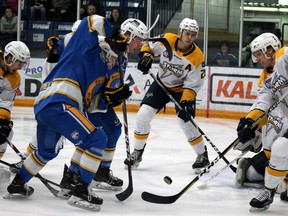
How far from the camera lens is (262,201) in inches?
156

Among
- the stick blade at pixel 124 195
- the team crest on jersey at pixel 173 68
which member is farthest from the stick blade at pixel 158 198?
the team crest on jersey at pixel 173 68

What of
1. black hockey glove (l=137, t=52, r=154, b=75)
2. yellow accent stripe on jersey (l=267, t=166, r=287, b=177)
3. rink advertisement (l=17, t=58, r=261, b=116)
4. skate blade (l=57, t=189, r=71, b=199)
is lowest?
rink advertisement (l=17, t=58, r=261, b=116)

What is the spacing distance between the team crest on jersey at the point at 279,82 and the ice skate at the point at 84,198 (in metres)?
1.08

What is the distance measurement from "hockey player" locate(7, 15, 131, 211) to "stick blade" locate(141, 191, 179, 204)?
0.35 meters

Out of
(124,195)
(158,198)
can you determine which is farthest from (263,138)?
(124,195)

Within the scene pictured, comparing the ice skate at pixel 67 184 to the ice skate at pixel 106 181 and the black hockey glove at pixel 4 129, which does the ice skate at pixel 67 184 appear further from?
the black hockey glove at pixel 4 129

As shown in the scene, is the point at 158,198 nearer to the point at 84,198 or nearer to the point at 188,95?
the point at 84,198

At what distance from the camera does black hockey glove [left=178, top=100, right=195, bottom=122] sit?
5176 mm

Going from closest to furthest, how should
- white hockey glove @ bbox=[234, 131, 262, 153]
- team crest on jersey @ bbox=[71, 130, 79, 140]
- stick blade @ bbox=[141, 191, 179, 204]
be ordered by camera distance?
team crest on jersey @ bbox=[71, 130, 79, 140] → stick blade @ bbox=[141, 191, 179, 204] → white hockey glove @ bbox=[234, 131, 262, 153]

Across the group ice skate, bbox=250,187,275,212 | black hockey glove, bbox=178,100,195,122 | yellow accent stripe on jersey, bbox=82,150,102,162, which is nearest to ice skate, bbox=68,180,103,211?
yellow accent stripe on jersey, bbox=82,150,102,162

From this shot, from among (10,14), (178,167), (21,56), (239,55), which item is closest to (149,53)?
(178,167)

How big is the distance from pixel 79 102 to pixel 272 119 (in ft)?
3.60

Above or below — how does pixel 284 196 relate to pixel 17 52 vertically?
below

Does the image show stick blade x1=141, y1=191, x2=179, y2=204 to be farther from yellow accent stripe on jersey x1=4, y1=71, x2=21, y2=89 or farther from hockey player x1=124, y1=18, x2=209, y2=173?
hockey player x1=124, y1=18, x2=209, y2=173
